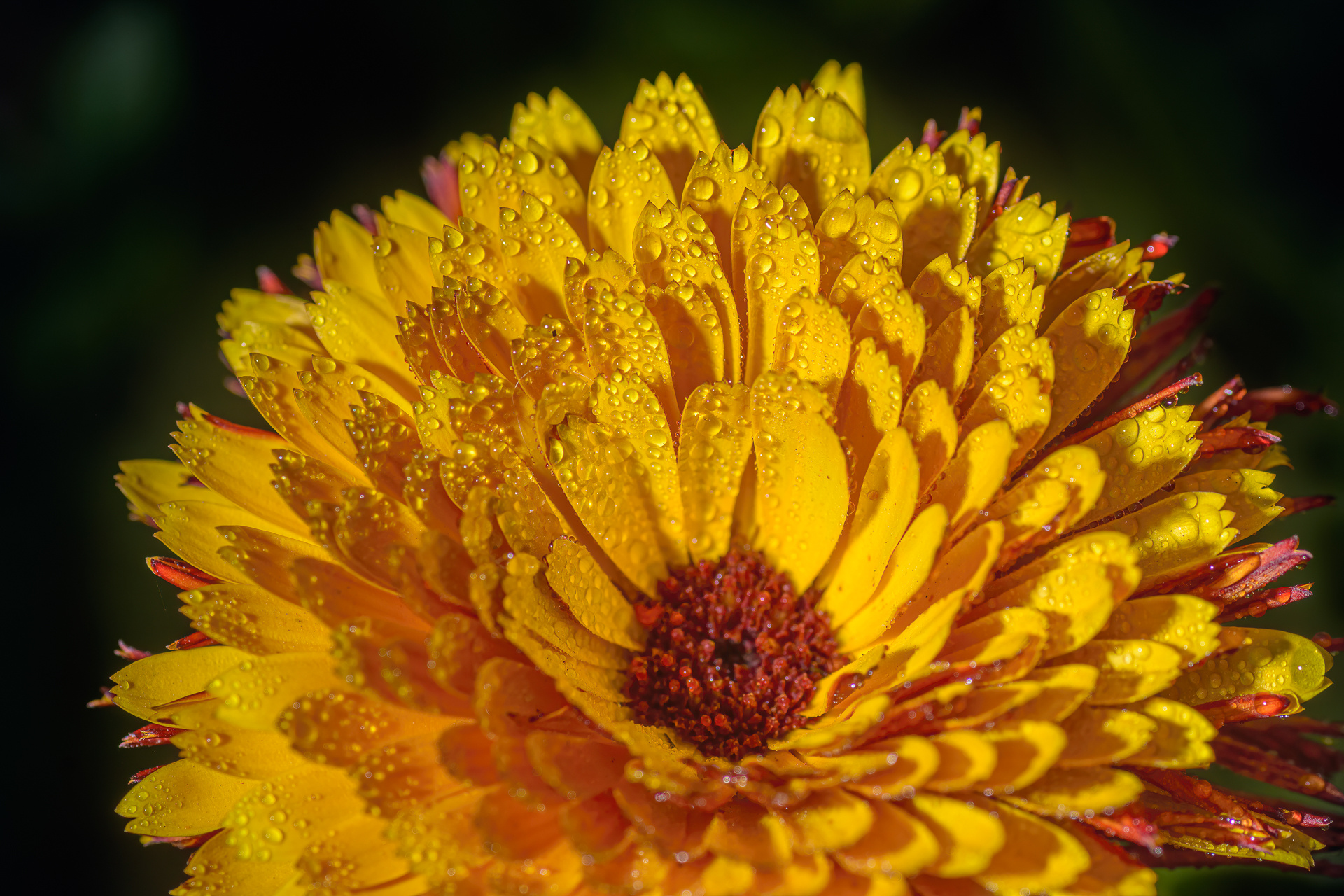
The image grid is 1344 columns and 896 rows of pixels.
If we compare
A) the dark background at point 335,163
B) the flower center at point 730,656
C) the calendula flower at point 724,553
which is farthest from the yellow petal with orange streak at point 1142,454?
the dark background at point 335,163

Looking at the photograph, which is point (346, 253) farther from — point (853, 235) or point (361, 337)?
point (853, 235)

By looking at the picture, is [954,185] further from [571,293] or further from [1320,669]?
[1320,669]

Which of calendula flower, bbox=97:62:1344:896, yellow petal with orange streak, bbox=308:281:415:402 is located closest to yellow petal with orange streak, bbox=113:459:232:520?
calendula flower, bbox=97:62:1344:896

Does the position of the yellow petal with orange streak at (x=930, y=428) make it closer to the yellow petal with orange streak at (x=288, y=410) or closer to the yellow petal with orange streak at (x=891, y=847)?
the yellow petal with orange streak at (x=891, y=847)

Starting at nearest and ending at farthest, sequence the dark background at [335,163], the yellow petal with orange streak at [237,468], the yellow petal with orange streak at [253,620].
Result: 1. the yellow petal with orange streak at [253,620]
2. the yellow petal with orange streak at [237,468]
3. the dark background at [335,163]

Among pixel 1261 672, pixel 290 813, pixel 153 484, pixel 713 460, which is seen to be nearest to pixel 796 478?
pixel 713 460

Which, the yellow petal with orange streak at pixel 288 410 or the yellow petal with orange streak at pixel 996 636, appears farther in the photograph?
the yellow petal with orange streak at pixel 288 410
